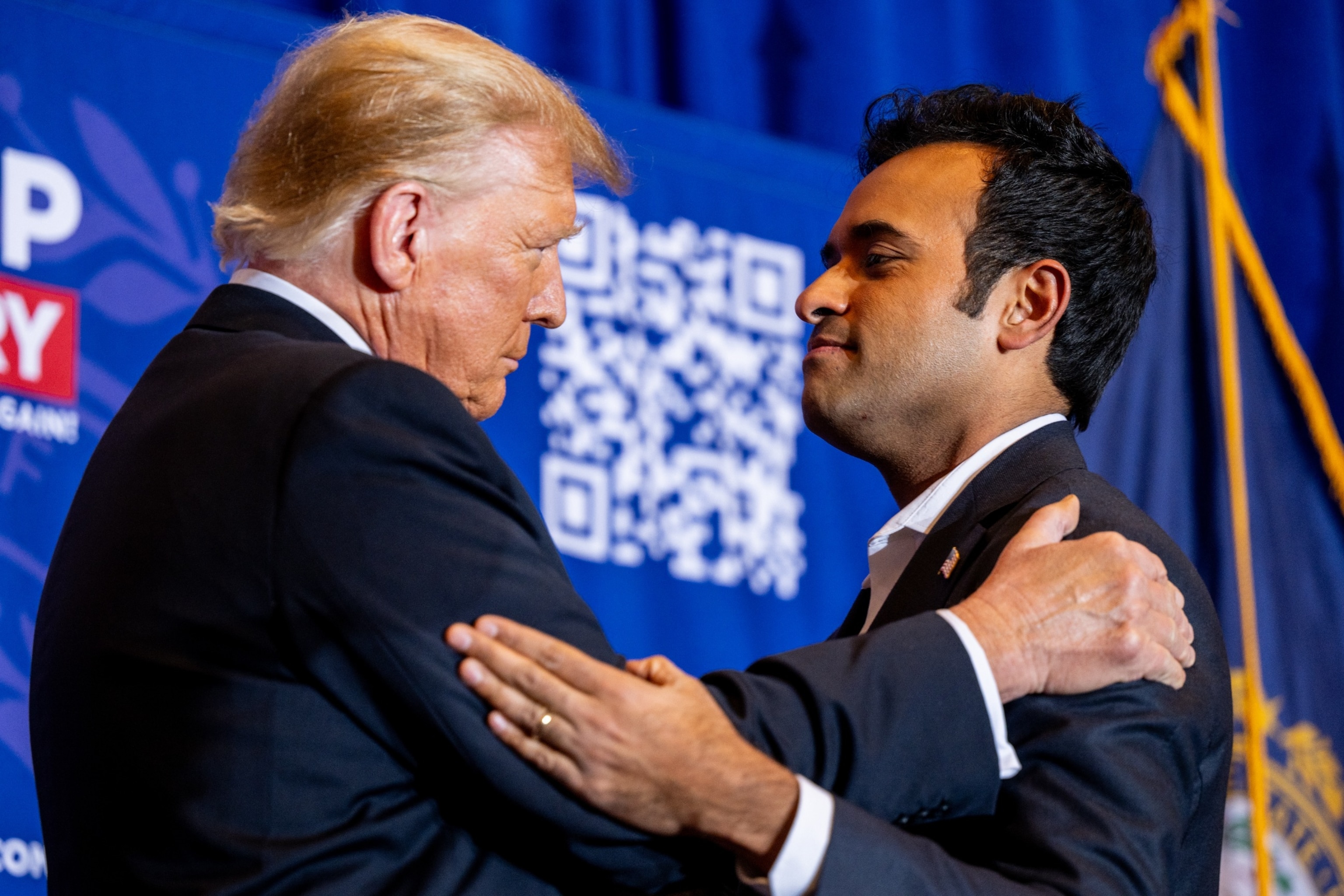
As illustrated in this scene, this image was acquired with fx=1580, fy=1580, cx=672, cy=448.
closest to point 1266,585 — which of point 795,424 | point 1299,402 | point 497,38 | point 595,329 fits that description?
point 1299,402

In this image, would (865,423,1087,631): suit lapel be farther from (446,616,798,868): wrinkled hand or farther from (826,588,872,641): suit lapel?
(446,616,798,868): wrinkled hand

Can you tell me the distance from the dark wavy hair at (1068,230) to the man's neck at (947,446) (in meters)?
0.08

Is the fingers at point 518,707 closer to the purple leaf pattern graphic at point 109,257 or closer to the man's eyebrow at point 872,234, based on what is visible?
the man's eyebrow at point 872,234

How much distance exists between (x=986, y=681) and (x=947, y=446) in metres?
0.66

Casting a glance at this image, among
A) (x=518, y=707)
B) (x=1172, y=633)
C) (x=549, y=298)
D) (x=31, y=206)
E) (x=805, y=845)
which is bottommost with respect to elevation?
(x=805, y=845)

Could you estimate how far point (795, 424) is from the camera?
11.9 feet

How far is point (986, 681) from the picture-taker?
1.56m

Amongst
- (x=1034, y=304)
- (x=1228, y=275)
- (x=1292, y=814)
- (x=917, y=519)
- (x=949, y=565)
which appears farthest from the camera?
(x=1228, y=275)

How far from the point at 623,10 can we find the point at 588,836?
2979mm

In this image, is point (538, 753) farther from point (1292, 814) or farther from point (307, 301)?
point (1292, 814)

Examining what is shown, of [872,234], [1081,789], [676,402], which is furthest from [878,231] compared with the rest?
[676,402]

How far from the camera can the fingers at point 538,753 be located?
1390mm

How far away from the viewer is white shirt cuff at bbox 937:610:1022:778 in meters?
1.56

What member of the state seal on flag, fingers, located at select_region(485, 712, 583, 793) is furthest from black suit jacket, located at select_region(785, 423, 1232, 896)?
the state seal on flag
